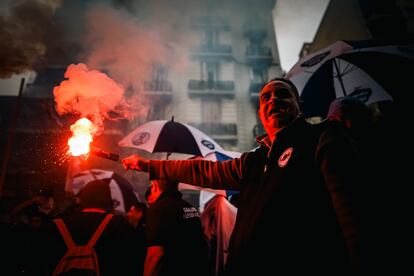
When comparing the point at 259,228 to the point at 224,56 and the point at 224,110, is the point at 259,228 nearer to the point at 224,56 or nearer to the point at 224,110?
the point at 224,110

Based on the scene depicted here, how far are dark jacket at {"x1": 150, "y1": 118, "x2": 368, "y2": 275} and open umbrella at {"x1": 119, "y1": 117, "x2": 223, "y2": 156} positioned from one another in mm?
3724

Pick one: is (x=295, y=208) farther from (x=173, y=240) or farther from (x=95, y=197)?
(x=95, y=197)

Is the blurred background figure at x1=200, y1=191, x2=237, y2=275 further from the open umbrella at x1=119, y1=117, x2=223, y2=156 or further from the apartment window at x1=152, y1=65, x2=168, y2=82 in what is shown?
the apartment window at x1=152, y1=65, x2=168, y2=82

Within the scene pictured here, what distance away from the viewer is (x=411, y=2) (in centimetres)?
993

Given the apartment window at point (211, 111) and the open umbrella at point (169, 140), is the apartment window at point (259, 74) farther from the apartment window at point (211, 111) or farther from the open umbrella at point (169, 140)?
the open umbrella at point (169, 140)

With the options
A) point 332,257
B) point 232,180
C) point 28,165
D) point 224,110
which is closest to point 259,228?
point 332,257

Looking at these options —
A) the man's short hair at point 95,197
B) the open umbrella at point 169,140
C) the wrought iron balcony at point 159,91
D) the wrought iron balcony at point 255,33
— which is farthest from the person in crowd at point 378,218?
the wrought iron balcony at point 255,33

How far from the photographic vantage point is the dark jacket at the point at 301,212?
3.42ft

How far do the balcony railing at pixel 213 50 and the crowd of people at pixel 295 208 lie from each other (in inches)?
890

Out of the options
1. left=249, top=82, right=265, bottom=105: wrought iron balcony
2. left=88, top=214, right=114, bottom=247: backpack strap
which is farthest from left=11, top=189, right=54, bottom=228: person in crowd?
left=249, top=82, right=265, bottom=105: wrought iron balcony

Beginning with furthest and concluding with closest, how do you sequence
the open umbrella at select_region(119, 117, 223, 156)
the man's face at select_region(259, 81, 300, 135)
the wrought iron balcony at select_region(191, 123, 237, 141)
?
1. the wrought iron balcony at select_region(191, 123, 237, 141)
2. the open umbrella at select_region(119, 117, 223, 156)
3. the man's face at select_region(259, 81, 300, 135)

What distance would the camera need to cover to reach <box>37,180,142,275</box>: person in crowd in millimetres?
2137

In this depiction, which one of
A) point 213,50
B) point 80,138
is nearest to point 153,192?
point 80,138

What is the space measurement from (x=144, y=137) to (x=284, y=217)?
15.2ft
